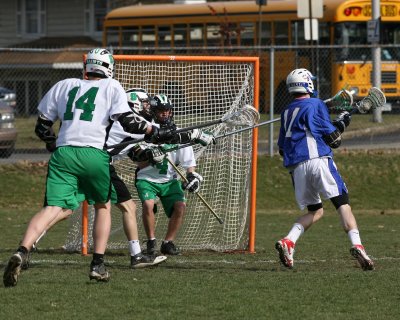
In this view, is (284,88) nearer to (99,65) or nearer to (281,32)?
(281,32)

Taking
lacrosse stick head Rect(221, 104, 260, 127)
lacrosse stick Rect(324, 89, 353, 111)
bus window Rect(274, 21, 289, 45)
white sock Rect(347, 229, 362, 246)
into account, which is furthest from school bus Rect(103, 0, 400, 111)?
white sock Rect(347, 229, 362, 246)

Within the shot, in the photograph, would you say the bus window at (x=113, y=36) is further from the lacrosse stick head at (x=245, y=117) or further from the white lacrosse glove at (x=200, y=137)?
the white lacrosse glove at (x=200, y=137)

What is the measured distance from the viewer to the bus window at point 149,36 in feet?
86.7

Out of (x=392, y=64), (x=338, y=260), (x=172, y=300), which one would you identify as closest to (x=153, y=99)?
(x=338, y=260)

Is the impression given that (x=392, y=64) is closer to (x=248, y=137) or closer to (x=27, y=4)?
(x=248, y=137)

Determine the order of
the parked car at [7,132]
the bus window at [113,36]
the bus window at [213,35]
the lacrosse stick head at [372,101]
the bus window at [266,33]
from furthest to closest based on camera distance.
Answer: the bus window at [113,36] < the bus window at [213,35] < the bus window at [266,33] < the parked car at [7,132] < the lacrosse stick head at [372,101]

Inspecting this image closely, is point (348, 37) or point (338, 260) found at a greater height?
point (348, 37)

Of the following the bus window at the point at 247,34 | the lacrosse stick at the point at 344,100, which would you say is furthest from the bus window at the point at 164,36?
the lacrosse stick at the point at 344,100

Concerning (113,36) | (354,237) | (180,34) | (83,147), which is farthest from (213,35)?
(83,147)

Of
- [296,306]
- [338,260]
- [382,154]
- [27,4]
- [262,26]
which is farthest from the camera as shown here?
[27,4]

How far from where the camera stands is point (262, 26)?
2503cm

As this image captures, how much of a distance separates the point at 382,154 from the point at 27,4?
2442cm

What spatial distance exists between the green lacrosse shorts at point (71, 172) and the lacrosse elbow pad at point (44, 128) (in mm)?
347

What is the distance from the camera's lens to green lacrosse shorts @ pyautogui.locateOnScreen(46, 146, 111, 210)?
26.6ft
